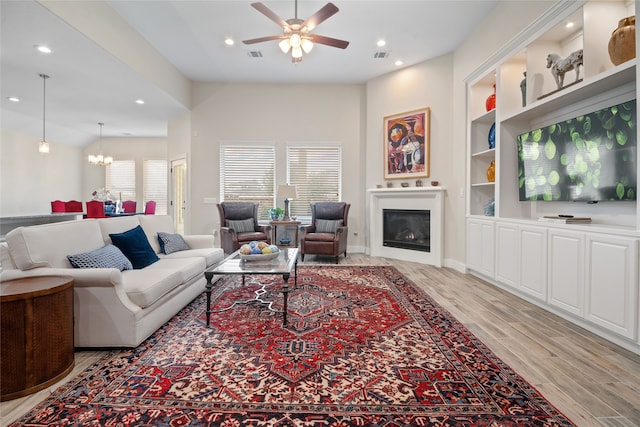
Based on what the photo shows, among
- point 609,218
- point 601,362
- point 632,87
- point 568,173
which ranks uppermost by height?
point 632,87

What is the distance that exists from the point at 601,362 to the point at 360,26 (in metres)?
4.62

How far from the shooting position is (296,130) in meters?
6.56

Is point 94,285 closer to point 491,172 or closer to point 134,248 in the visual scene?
point 134,248

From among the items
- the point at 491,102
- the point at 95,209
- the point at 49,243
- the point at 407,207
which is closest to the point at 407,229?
the point at 407,207

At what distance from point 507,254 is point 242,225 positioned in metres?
4.27

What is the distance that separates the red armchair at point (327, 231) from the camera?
539cm

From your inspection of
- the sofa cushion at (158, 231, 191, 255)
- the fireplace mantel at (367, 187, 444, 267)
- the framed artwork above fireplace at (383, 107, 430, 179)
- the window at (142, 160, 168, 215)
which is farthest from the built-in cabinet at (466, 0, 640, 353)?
the window at (142, 160, 168, 215)

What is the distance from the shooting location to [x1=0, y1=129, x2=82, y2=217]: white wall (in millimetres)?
7422

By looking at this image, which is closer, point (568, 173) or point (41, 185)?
point (568, 173)

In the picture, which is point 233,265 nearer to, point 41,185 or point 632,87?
point 632,87

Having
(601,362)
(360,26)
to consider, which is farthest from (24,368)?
(360,26)

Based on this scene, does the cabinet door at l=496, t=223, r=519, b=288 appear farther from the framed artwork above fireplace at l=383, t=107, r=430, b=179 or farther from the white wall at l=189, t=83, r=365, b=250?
the white wall at l=189, t=83, r=365, b=250

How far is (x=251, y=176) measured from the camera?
6.62m

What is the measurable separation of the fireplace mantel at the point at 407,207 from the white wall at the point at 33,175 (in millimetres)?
8330
